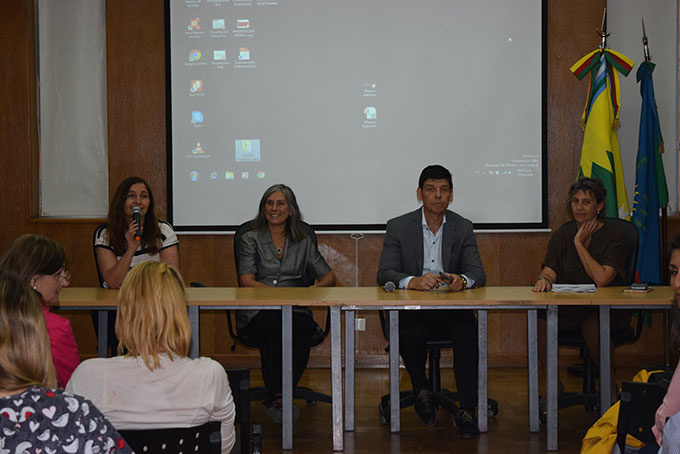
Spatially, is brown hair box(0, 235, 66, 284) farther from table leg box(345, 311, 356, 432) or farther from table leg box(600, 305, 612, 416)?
table leg box(600, 305, 612, 416)

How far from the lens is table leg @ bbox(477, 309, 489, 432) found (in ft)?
12.1

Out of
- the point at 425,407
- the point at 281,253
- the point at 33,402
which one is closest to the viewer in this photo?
the point at 33,402

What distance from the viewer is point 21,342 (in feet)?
4.91

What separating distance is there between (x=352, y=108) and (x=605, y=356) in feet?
8.38

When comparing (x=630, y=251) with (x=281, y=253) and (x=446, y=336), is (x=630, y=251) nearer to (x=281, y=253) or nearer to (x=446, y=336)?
(x=446, y=336)

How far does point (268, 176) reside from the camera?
524 cm

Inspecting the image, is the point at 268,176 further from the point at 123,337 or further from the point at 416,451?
the point at 123,337

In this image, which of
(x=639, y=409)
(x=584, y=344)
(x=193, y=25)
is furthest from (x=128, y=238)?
(x=639, y=409)

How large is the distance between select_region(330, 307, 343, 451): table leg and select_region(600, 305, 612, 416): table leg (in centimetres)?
127

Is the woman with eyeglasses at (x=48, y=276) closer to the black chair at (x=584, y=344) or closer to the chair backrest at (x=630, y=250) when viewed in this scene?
the black chair at (x=584, y=344)

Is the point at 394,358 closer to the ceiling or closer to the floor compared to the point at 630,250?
closer to the floor

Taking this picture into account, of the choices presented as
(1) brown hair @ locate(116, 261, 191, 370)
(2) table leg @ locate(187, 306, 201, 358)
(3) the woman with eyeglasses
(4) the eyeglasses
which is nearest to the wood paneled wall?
(2) table leg @ locate(187, 306, 201, 358)

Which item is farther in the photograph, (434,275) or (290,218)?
Answer: (290,218)

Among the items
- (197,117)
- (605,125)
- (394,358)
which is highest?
(197,117)
